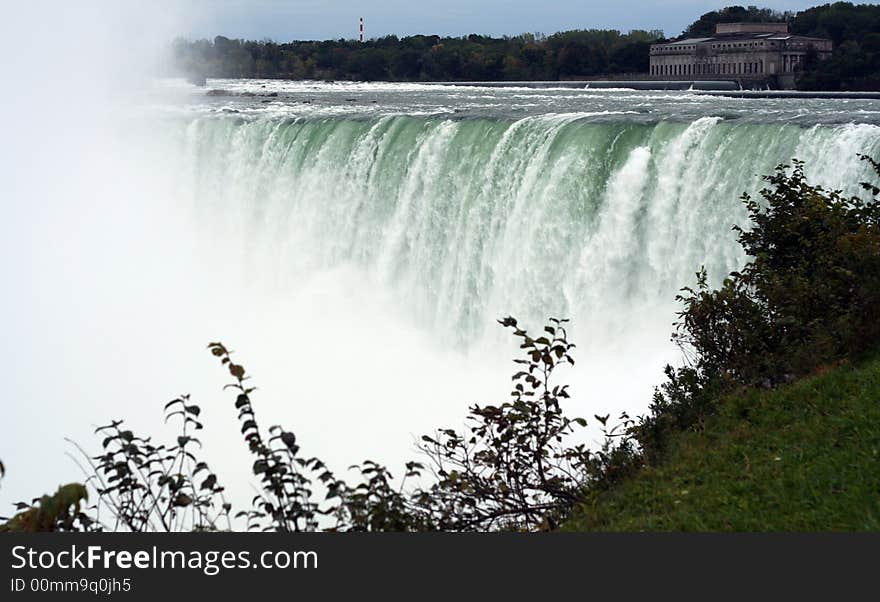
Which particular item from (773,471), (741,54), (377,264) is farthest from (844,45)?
(773,471)

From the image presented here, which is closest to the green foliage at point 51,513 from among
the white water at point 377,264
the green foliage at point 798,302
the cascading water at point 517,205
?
the green foliage at point 798,302

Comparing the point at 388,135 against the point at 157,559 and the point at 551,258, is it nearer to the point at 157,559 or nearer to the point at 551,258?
the point at 551,258

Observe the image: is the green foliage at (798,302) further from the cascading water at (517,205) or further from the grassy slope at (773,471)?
the cascading water at (517,205)

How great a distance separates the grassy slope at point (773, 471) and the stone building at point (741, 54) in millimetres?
39972

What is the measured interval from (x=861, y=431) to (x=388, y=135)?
1407 cm

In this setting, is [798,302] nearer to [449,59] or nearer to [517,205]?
[517,205]

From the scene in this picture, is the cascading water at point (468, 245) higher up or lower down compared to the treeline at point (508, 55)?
lower down

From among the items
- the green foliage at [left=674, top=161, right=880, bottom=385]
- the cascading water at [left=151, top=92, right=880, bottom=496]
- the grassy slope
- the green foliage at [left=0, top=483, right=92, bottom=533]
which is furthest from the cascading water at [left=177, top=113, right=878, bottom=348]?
the green foliage at [left=0, top=483, right=92, bottom=533]

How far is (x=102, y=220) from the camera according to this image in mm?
26297

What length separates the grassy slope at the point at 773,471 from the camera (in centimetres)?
530

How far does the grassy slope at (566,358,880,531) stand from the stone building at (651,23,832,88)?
40.0 metres

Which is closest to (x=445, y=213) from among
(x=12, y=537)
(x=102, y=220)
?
(x=102, y=220)

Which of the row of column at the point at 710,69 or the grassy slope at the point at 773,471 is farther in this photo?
the row of column at the point at 710,69

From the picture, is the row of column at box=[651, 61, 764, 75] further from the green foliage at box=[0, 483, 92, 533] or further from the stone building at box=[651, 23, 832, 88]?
the green foliage at box=[0, 483, 92, 533]
